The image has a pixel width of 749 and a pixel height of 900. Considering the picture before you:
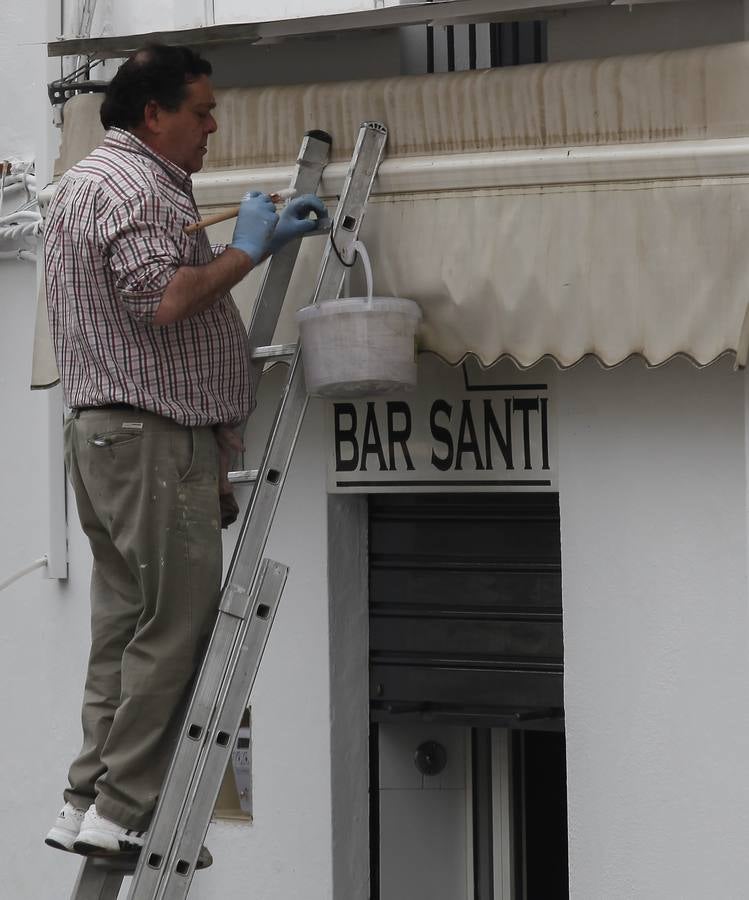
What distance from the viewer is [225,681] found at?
4.40 metres

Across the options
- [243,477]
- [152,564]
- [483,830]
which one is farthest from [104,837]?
[483,830]

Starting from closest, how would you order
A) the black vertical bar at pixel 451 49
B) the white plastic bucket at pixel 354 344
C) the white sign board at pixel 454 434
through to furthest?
the white plastic bucket at pixel 354 344 < the white sign board at pixel 454 434 < the black vertical bar at pixel 451 49

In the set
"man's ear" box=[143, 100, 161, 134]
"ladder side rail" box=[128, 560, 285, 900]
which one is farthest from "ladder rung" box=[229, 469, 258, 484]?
"man's ear" box=[143, 100, 161, 134]

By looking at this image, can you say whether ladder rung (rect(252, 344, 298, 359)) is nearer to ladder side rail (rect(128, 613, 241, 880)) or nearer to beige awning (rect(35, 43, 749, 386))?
beige awning (rect(35, 43, 749, 386))

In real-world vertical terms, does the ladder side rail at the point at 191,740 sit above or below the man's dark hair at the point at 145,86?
below

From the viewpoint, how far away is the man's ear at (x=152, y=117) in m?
4.59

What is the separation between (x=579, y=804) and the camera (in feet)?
17.4

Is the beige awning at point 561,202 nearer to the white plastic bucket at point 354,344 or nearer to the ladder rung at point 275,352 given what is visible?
the white plastic bucket at point 354,344

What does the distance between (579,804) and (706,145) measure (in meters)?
2.07

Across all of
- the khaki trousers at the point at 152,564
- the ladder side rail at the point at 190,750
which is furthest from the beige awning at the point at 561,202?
the ladder side rail at the point at 190,750

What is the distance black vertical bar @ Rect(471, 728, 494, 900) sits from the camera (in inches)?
244

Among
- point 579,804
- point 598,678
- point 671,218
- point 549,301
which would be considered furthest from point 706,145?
point 579,804

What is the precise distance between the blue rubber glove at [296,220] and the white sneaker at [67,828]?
5.45ft

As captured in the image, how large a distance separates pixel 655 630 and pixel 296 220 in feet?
5.50
